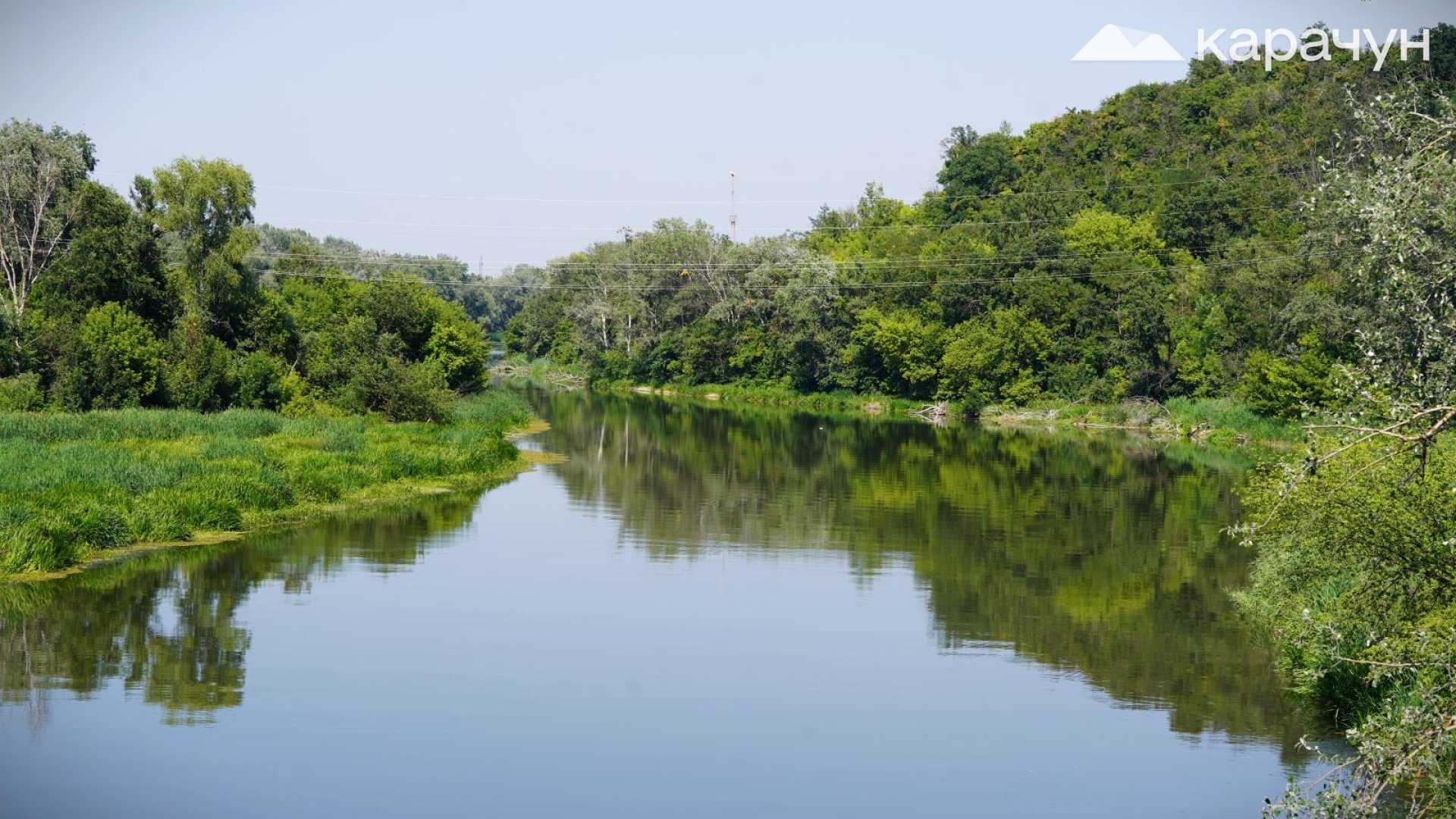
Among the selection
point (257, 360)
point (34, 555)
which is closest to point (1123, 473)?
point (257, 360)

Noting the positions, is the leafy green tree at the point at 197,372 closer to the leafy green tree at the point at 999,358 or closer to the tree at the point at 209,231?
the tree at the point at 209,231

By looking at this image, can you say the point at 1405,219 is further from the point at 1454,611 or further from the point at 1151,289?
the point at 1151,289

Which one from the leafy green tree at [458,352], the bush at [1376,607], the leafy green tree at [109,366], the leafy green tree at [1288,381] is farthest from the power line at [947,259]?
the bush at [1376,607]

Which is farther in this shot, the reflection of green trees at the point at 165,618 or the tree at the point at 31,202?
the tree at the point at 31,202

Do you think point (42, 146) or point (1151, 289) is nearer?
point (42, 146)

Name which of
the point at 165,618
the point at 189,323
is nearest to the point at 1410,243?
the point at 165,618

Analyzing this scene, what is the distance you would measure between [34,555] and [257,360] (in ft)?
81.2

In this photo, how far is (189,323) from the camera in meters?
46.2

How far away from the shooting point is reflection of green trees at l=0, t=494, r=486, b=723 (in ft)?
56.3

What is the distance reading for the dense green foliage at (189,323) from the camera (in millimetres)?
43062

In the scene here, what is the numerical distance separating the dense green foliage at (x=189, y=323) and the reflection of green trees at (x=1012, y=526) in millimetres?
7323

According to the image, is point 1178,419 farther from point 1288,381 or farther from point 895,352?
point 895,352

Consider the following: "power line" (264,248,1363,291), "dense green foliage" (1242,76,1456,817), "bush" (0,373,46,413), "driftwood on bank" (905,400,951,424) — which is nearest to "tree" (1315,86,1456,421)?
"dense green foliage" (1242,76,1456,817)

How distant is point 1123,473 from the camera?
47781 mm
